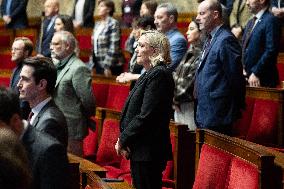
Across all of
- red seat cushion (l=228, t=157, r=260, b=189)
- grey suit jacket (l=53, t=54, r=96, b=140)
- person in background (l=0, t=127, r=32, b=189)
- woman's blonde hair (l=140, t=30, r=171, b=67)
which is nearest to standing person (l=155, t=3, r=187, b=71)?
grey suit jacket (l=53, t=54, r=96, b=140)

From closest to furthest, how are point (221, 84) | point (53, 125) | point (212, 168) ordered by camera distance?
point (53, 125) → point (212, 168) → point (221, 84)

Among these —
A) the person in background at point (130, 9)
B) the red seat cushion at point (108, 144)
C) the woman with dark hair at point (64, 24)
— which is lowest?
the red seat cushion at point (108, 144)

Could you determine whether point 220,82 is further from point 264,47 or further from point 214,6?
A: point 264,47

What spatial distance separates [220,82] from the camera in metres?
2.63

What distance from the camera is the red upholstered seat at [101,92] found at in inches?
151

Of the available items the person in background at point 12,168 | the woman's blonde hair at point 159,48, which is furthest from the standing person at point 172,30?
the person in background at point 12,168

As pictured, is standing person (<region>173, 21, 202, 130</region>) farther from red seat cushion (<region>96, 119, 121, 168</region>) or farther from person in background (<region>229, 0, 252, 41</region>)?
person in background (<region>229, 0, 252, 41</region>)

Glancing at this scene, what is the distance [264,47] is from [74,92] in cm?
91

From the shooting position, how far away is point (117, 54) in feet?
13.5

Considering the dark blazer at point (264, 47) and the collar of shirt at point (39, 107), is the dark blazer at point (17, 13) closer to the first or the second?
the dark blazer at point (264, 47)

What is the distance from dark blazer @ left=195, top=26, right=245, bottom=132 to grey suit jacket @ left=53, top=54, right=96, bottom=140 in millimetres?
382

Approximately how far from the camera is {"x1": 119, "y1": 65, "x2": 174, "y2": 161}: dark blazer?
88.7 inches

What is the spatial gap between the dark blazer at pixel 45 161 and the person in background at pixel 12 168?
0.31 metres

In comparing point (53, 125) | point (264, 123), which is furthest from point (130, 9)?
point (53, 125)
